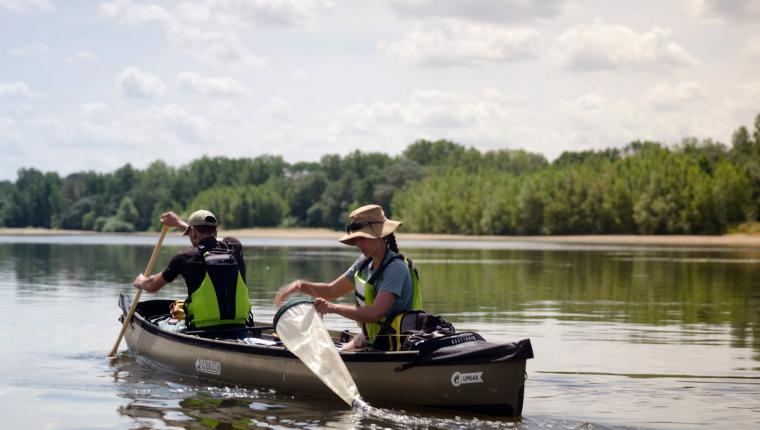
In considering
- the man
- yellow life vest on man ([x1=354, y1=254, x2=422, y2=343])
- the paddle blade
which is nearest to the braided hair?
yellow life vest on man ([x1=354, y1=254, x2=422, y2=343])

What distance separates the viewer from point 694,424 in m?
11.3

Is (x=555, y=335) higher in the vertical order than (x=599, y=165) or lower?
lower

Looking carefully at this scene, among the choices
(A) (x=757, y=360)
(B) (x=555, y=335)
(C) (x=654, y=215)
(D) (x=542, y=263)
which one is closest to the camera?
(A) (x=757, y=360)

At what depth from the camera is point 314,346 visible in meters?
12.0

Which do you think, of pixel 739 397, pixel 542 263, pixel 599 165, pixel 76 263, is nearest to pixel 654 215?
pixel 599 165

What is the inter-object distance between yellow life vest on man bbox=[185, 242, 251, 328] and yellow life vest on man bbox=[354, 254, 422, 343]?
95.2 inches

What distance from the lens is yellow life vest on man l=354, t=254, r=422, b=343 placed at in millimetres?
11648

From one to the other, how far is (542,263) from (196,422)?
37657 millimetres

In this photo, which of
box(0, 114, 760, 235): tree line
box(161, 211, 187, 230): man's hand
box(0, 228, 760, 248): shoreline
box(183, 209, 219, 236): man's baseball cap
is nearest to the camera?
box(183, 209, 219, 236): man's baseball cap

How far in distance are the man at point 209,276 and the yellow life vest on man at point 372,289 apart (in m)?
2.47

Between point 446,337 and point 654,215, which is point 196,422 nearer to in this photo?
point 446,337

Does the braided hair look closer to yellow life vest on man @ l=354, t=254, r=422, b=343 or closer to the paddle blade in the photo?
yellow life vest on man @ l=354, t=254, r=422, b=343

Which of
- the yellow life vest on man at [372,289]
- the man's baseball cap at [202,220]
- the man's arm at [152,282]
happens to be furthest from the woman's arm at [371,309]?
the man's arm at [152,282]

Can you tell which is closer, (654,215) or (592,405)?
(592,405)
